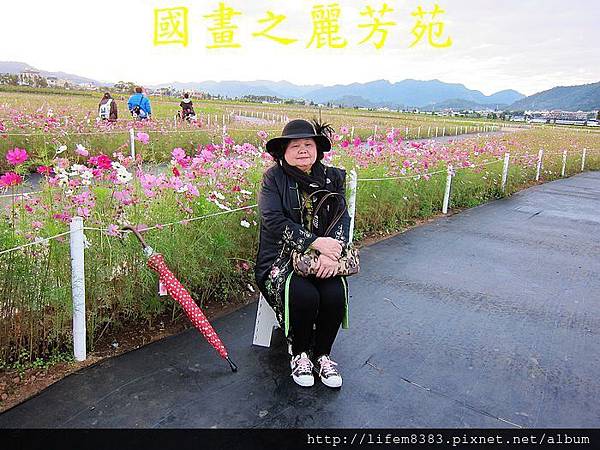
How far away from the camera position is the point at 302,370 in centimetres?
263

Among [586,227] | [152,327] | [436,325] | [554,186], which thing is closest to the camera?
[152,327]

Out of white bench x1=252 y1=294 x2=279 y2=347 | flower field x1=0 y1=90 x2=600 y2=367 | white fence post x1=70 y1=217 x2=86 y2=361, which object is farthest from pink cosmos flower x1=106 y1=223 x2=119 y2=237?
white bench x1=252 y1=294 x2=279 y2=347

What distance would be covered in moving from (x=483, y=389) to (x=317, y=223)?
1.26 m

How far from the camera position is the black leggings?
258 centimetres

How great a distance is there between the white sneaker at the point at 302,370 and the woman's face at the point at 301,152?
1051 mm

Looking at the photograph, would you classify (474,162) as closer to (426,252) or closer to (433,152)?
(433,152)

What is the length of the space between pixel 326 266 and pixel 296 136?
74cm

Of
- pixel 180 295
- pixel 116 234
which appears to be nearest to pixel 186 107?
pixel 116 234

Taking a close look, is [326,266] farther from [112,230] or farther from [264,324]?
[112,230]

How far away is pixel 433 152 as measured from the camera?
791 centimetres

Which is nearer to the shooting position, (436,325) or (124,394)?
(124,394)

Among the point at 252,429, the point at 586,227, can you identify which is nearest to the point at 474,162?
the point at 586,227

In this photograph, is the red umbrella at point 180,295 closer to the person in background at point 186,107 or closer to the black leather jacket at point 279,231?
the black leather jacket at point 279,231

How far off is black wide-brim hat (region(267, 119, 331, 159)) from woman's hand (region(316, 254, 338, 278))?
688 mm
